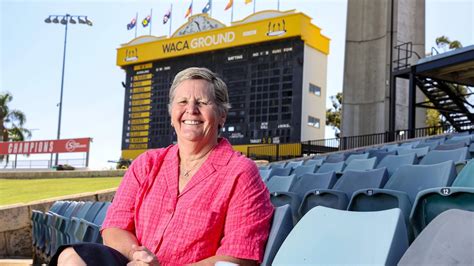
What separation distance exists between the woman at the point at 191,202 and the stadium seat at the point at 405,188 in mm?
817

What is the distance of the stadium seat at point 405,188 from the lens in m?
2.54

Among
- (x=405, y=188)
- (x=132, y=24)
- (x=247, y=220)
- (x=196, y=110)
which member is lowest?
(x=247, y=220)

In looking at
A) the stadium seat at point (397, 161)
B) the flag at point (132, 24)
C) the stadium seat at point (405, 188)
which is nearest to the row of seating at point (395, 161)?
the stadium seat at point (397, 161)

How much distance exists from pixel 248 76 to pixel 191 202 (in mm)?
16610

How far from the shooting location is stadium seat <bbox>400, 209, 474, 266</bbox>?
1.16 metres

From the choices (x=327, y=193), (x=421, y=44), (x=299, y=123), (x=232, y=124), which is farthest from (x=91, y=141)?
(x=327, y=193)

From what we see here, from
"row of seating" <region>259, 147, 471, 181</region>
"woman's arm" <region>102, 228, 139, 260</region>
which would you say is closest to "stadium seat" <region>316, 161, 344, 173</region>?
"row of seating" <region>259, 147, 471, 181</region>

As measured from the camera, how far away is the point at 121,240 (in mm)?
2070

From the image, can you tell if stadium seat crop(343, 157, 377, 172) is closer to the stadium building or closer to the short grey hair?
the short grey hair

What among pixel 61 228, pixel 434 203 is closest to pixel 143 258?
pixel 434 203

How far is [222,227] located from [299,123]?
1522 centimetres

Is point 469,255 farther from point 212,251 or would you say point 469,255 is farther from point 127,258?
point 127,258

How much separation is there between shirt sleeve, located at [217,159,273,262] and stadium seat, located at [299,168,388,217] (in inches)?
39.0

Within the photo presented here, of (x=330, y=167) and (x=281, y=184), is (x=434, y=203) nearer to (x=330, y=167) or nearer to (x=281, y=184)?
(x=281, y=184)
